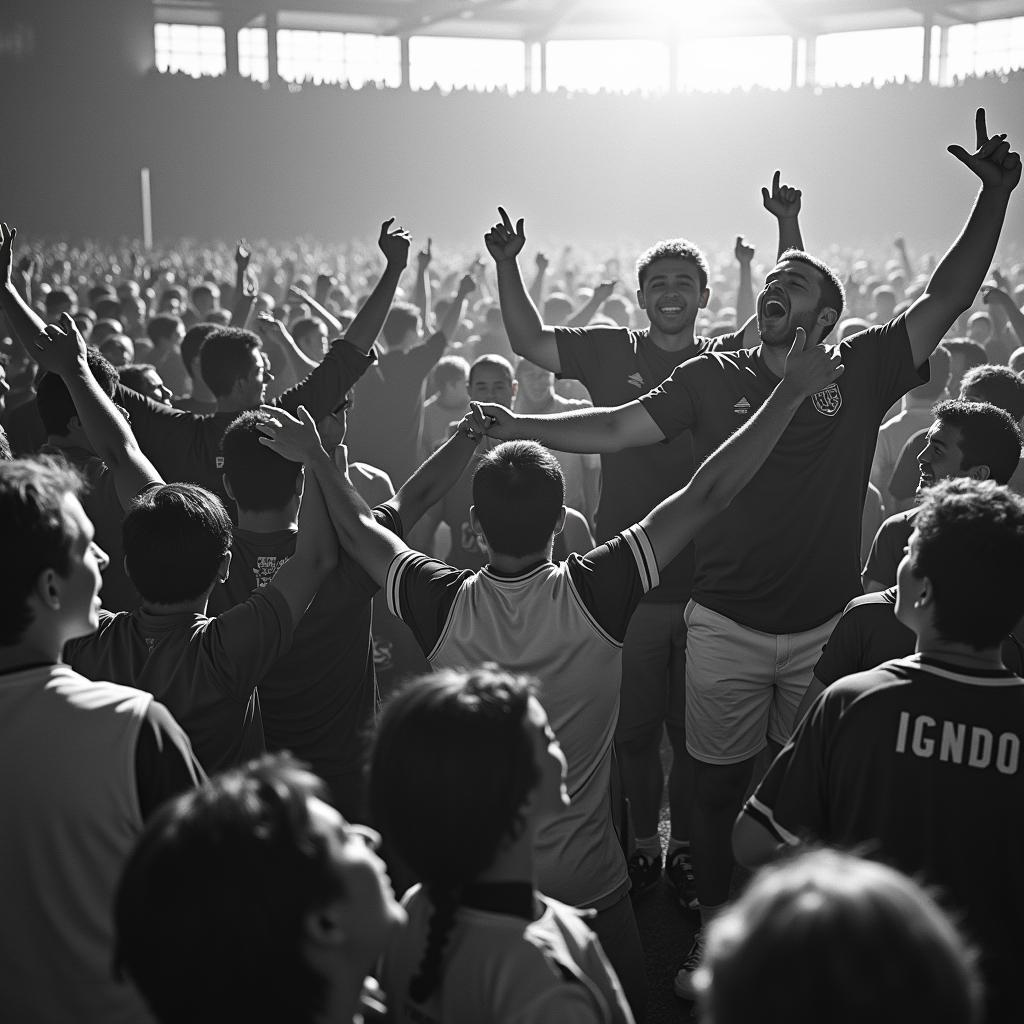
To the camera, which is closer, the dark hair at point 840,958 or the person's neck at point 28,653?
the dark hair at point 840,958

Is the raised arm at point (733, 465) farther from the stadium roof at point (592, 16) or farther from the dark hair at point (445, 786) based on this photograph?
the stadium roof at point (592, 16)

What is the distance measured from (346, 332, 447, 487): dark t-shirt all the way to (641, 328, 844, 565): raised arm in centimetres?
354

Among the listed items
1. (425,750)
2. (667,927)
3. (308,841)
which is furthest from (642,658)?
(308,841)

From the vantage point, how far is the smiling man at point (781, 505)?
321 cm

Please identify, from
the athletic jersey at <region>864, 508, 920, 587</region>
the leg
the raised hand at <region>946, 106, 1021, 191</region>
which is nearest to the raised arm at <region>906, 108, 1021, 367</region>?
the raised hand at <region>946, 106, 1021, 191</region>

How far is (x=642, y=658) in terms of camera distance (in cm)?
387

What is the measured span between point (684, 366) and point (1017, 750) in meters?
1.91

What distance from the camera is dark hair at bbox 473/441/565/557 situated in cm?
243

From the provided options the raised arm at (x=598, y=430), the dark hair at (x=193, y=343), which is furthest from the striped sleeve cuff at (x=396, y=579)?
the dark hair at (x=193, y=343)

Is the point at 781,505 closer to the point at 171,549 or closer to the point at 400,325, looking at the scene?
the point at 171,549

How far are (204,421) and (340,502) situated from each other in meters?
1.43

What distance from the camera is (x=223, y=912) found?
111cm

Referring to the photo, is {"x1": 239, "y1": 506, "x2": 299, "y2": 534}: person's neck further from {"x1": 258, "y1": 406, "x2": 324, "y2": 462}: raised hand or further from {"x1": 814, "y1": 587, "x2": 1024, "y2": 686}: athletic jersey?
{"x1": 814, "y1": 587, "x2": 1024, "y2": 686}: athletic jersey

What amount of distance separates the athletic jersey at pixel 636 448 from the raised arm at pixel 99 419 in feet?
5.46
